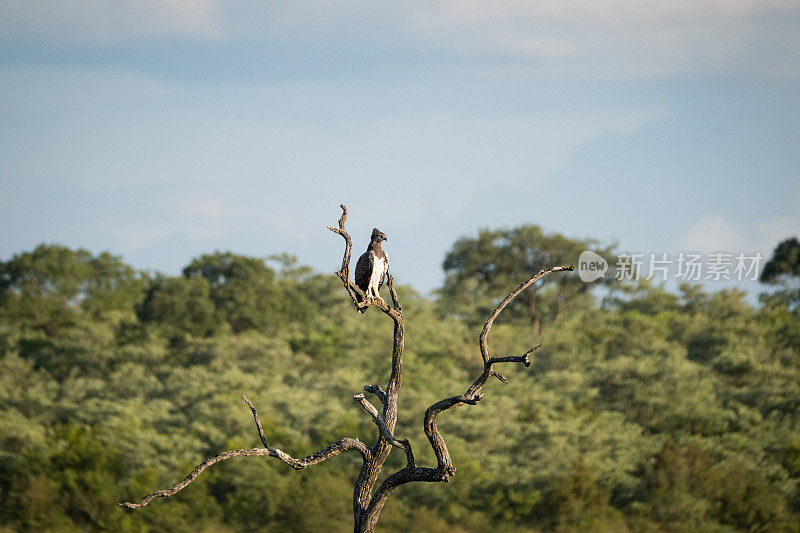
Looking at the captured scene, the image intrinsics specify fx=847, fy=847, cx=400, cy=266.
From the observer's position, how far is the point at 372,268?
4.40 m

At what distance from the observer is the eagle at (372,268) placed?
4.41 metres

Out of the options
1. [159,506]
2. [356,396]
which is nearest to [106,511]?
[159,506]

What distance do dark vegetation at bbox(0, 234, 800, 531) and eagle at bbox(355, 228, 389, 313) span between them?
9007 mm

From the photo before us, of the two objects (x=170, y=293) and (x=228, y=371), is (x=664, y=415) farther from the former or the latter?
(x=170, y=293)

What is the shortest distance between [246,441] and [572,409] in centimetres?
565

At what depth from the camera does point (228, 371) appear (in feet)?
55.0

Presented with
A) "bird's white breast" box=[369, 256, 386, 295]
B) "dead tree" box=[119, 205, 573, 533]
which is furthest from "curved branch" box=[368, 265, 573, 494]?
"bird's white breast" box=[369, 256, 386, 295]

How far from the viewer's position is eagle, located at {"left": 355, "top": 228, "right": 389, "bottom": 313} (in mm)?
4410

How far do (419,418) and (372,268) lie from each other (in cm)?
1031

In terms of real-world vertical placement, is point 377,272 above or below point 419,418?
below

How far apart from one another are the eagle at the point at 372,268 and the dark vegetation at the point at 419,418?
29.6 ft
